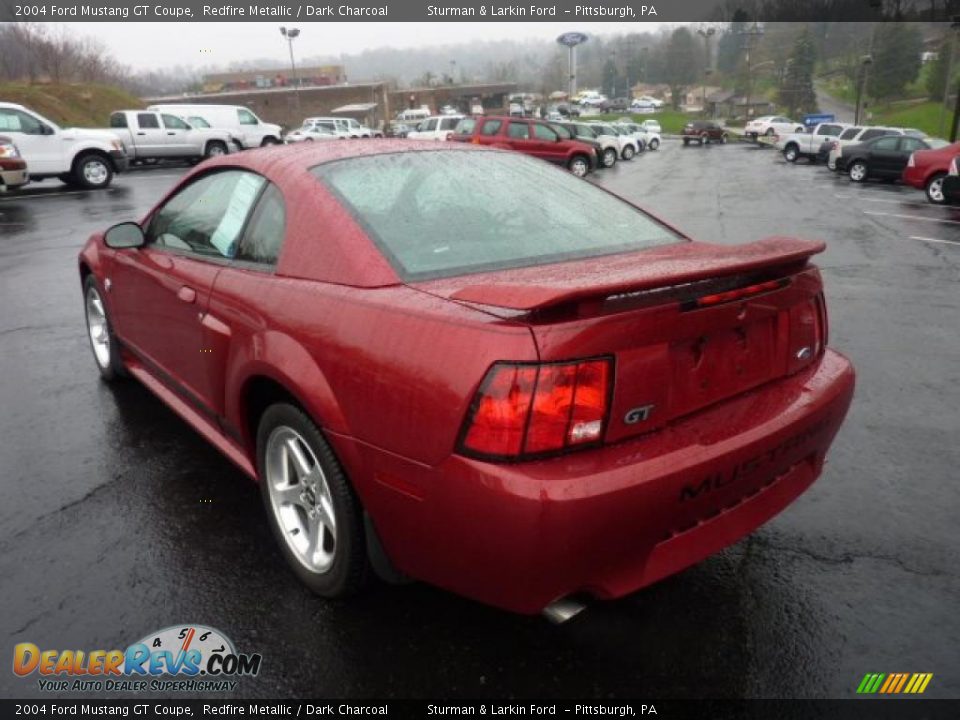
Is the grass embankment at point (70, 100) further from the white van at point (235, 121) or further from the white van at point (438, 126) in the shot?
the white van at point (438, 126)

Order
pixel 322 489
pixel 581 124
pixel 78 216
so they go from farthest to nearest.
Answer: pixel 581 124
pixel 78 216
pixel 322 489

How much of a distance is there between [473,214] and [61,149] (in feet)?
57.8

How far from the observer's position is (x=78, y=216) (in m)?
13.0

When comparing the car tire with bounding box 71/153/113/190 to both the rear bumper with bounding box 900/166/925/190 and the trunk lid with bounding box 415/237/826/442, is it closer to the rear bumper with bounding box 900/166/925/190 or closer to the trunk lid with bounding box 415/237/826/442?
the trunk lid with bounding box 415/237/826/442

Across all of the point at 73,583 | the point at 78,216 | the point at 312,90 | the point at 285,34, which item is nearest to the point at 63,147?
the point at 78,216

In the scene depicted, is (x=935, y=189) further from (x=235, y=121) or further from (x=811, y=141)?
(x=235, y=121)

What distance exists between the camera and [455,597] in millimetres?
2463

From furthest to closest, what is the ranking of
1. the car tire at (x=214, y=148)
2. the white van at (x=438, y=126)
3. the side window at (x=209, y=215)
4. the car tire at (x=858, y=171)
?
1. the white van at (x=438, y=126)
2. the car tire at (x=214, y=148)
3. the car tire at (x=858, y=171)
4. the side window at (x=209, y=215)

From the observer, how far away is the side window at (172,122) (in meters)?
23.5

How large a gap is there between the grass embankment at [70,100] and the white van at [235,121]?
31.7 ft

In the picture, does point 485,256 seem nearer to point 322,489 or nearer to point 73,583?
point 322,489

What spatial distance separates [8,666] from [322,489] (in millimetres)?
1090

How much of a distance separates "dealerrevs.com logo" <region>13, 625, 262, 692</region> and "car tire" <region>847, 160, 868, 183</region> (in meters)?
22.2

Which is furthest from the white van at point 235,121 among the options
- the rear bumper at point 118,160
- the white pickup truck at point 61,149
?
the white pickup truck at point 61,149
